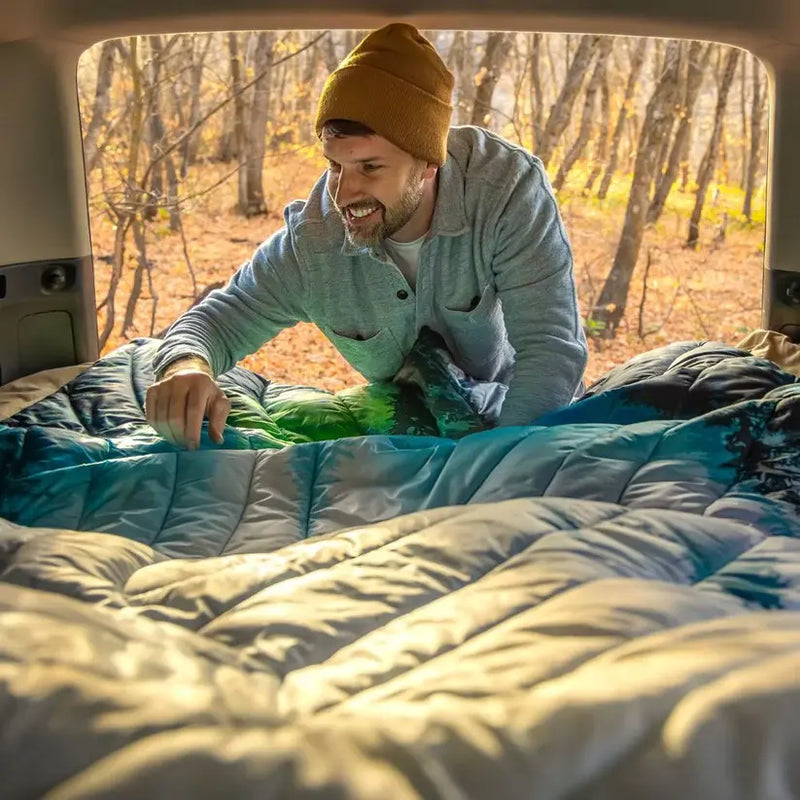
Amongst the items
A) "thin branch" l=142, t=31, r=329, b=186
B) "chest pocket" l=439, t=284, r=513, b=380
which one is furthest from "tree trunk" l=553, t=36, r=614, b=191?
"chest pocket" l=439, t=284, r=513, b=380

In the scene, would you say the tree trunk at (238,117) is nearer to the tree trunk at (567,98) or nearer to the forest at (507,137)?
the forest at (507,137)

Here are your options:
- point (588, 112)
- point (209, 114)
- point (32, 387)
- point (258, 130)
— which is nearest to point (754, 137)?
point (588, 112)

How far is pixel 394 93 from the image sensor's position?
68.8 inches

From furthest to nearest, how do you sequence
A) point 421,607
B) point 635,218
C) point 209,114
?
1. point 635,218
2. point 209,114
3. point 421,607

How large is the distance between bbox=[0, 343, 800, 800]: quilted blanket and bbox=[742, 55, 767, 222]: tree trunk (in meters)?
3.12

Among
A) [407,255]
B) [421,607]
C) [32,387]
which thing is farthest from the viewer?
[32,387]

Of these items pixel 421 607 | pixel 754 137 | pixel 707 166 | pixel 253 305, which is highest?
pixel 754 137

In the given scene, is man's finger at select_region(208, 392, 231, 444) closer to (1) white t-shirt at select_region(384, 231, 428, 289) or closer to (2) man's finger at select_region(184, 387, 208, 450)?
(2) man's finger at select_region(184, 387, 208, 450)

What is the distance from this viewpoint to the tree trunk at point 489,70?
14.0 feet

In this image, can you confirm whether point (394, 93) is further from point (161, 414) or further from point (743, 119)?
point (743, 119)

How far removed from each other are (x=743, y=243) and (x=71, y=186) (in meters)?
3.33

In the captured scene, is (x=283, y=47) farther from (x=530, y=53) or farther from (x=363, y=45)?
(x=363, y=45)

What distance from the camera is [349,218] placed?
5.87ft

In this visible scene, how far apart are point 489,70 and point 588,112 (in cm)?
51
